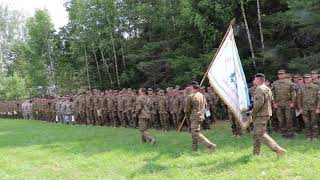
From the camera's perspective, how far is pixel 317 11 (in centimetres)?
2184

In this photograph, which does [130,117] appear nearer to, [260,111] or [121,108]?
[121,108]

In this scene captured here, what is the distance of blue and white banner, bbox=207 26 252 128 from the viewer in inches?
514

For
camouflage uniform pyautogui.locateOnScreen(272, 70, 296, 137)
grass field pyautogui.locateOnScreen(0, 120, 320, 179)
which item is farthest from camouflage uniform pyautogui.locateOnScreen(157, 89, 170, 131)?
camouflage uniform pyautogui.locateOnScreen(272, 70, 296, 137)

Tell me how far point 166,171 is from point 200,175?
1080mm

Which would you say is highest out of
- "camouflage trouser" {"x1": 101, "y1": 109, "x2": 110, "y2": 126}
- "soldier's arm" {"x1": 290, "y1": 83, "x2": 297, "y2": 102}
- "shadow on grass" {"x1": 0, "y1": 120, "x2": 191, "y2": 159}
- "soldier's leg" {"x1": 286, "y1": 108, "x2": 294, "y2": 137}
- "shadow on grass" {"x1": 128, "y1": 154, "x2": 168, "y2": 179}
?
"soldier's arm" {"x1": 290, "y1": 83, "x2": 297, "y2": 102}

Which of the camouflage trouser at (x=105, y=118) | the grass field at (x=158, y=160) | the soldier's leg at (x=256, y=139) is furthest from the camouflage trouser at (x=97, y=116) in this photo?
the soldier's leg at (x=256, y=139)

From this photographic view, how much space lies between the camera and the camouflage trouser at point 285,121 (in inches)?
606

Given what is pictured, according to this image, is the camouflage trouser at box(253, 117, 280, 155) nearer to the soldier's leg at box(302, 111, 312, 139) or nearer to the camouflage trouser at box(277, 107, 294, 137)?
the soldier's leg at box(302, 111, 312, 139)

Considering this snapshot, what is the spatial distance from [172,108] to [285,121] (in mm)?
6054

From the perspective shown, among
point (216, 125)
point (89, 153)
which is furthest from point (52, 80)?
point (89, 153)

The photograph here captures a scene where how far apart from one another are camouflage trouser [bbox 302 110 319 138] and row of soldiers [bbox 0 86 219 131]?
3.42 m

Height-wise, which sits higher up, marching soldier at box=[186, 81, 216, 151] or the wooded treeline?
the wooded treeline

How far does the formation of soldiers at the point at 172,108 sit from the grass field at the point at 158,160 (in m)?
0.79

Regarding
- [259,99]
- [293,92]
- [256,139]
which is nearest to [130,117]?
[293,92]
